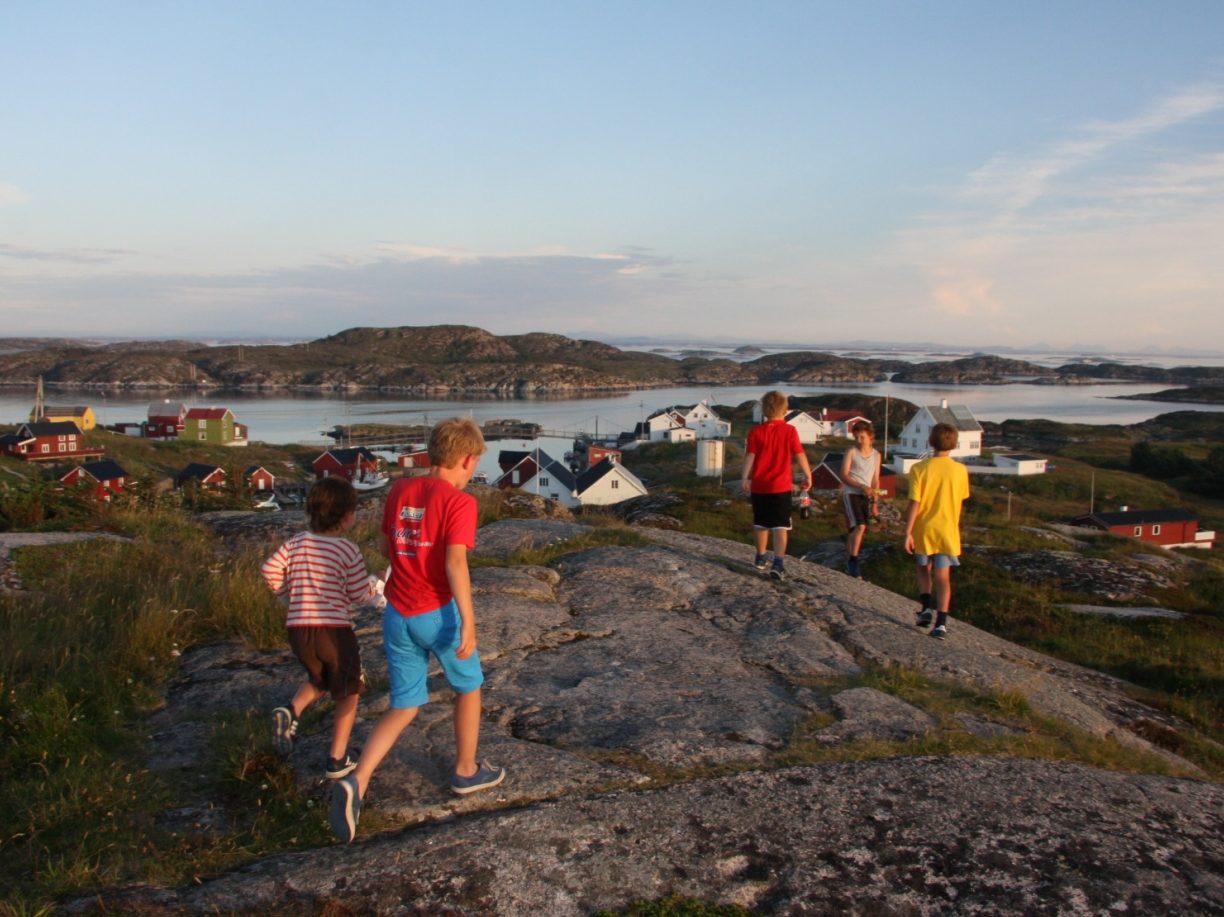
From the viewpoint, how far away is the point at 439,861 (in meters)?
3.28

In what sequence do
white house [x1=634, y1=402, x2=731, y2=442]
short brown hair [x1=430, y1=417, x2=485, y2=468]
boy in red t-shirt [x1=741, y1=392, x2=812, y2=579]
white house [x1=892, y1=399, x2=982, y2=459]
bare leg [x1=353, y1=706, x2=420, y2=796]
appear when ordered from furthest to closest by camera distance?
white house [x1=634, y1=402, x2=731, y2=442] → white house [x1=892, y1=399, x2=982, y2=459] → boy in red t-shirt [x1=741, y1=392, x2=812, y2=579] → short brown hair [x1=430, y1=417, x2=485, y2=468] → bare leg [x1=353, y1=706, x2=420, y2=796]

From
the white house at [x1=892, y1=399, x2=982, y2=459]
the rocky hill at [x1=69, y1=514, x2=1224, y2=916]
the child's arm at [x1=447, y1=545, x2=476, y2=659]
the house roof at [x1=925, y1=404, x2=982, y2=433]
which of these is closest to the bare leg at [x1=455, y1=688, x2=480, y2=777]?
the rocky hill at [x1=69, y1=514, x2=1224, y2=916]

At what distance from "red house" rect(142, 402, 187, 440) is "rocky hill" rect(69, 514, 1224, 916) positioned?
267 ft

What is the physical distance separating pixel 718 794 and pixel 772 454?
15.9 ft

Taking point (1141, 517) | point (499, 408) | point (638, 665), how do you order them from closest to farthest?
point (638, 665), point (1141, 517), point (499, 408)

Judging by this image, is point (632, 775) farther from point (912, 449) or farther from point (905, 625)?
point (912, 449)

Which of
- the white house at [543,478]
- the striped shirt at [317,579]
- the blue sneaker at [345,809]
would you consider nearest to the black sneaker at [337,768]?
the blue sneaker at [345,809]

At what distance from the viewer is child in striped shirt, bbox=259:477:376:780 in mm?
4324

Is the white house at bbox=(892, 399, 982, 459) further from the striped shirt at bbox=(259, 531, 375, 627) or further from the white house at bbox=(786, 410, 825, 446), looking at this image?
the striped shirt at bbox=(259, 531, 375, 627)

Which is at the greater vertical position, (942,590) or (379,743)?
(379,743)

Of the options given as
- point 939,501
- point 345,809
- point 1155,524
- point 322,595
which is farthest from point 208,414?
point 345,809

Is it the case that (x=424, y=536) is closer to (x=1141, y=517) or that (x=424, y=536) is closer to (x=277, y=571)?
(x=277, y=571)

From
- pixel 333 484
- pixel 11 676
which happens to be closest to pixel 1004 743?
pixel 333 484

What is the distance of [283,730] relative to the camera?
432 cm
